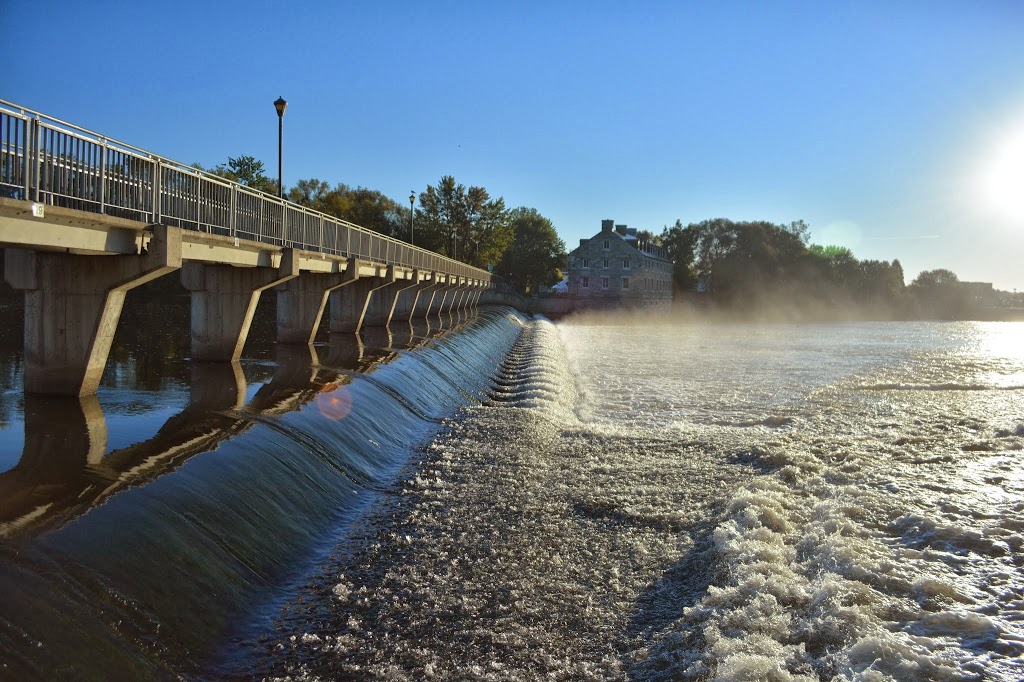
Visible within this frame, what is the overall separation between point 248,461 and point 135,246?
4929mm

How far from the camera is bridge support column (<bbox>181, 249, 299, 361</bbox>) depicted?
18609mm

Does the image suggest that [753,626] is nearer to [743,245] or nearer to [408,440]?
[408,440]

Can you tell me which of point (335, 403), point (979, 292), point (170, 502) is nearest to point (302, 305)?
point (335, 403)

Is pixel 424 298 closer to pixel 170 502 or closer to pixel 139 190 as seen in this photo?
pixel 139 190

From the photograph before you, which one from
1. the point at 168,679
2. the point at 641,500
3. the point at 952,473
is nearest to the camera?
the point at 168,679

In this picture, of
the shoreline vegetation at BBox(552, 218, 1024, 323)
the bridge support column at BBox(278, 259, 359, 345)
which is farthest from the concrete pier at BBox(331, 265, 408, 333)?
the shoreline vegetation at BBox(552, 218, 1024, 323)

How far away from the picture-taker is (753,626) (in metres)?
7.08

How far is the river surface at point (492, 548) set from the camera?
19.9ft

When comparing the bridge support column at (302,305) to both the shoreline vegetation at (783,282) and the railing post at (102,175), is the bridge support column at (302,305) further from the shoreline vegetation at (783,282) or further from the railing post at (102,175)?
the shoreline vegetation at (783,282)

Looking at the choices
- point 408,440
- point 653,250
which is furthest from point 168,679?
point 653,250

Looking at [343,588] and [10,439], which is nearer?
[343,588]

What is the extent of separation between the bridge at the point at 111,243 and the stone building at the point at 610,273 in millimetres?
81921

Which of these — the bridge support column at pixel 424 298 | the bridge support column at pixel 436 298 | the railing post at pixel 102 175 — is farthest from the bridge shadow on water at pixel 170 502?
the bridge support column at pixel 436 298

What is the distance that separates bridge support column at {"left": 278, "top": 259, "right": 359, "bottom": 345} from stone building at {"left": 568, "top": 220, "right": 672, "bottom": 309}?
7680cm
